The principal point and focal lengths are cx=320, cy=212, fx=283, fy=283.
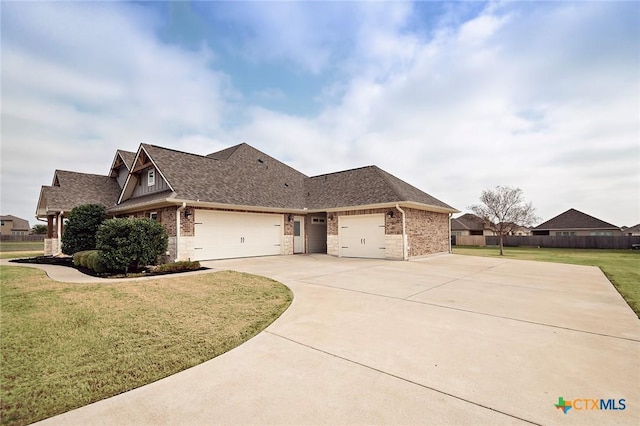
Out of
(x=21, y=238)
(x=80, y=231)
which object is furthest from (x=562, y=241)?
(x=21, y=238)

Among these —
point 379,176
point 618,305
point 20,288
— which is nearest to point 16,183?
point 20,288

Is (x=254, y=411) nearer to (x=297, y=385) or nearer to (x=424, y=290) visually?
(x=297, y=385)

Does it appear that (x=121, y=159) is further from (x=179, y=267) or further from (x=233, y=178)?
(x=179, y=267)

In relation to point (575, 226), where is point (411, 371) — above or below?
below

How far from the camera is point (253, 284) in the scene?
819 centimetres

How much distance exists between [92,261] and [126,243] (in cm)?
223

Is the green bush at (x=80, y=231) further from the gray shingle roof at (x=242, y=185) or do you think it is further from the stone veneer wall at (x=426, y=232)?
the stone veneer wall at (x=426, y=232)

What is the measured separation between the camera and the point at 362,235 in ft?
52.6

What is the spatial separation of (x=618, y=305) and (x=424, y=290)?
3.97 metres

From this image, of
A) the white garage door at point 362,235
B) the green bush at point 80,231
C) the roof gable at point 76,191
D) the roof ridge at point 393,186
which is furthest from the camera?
the roof gable at point 76,191

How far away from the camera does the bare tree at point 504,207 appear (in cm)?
2656

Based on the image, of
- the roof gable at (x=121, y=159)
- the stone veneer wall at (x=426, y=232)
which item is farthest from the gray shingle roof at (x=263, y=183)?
the roof gable at (x=121, y=159)

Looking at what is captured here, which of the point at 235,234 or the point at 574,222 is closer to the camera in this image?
the point at 235,234

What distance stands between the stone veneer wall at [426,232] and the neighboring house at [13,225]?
79361 mm
